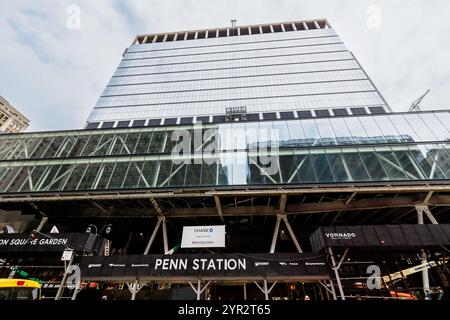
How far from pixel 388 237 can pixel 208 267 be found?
13.3m

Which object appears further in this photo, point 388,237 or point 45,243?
point 45,243

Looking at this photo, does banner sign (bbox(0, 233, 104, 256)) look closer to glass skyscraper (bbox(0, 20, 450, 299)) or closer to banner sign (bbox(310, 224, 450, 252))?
glass skyscraper (bbox(0, 20, 450, 299))

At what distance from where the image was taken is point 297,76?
6025 centimetres

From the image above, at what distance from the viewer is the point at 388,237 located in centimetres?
1600

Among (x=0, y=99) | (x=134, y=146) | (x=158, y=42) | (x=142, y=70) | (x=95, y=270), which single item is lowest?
(x=95, y=270)

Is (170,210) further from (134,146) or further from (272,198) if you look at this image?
(272,198)

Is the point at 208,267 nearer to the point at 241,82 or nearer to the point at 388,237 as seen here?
the point at 388,237

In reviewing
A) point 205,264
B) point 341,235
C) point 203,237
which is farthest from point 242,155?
point 341,235

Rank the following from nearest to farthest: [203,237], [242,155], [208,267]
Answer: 1. [208,267]
2. [203,237]
3. [242,155]

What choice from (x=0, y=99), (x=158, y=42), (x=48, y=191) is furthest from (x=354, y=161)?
(x=0, y=99)

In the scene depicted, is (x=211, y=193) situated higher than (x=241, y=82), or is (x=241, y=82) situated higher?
(x=241, y=82)

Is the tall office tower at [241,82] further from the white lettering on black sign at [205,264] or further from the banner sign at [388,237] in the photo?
the white lettering on black sign at [205,264]

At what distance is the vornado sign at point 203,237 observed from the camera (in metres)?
19.7

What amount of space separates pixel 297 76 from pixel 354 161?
44883mm
